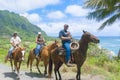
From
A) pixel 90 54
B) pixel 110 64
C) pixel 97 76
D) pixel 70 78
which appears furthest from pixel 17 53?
pixel 90 54

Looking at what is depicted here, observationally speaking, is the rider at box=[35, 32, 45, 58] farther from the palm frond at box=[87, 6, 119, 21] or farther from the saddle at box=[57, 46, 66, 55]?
the palm frond at box=[87, 6, 119, 21]

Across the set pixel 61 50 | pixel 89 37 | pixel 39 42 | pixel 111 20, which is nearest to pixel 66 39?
pixel 61 50

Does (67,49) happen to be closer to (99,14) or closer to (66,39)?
(66,39)

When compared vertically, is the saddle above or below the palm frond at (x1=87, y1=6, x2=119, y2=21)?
below

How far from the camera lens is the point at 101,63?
22297 millimetres

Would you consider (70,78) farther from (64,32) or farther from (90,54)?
(90,54)

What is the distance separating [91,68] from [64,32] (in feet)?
17.4

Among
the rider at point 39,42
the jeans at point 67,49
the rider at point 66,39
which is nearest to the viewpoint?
the rider at point 66,39

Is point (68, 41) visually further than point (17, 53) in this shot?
No

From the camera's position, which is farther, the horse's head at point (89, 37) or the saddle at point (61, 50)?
the saddle at point (61, 50)

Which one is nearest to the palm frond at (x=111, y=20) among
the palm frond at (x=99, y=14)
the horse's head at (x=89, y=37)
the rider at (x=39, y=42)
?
the palm frond at (x=99, y=14)

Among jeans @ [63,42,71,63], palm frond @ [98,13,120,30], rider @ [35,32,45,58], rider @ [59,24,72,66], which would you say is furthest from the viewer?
palm frond @ [98,13,120,30]

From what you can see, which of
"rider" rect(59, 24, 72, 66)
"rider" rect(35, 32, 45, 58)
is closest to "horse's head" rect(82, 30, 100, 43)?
"rider" rect(59, 24, 72, 66)

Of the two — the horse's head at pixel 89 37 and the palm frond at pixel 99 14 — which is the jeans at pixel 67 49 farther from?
the palm frond at pixel 99 14
